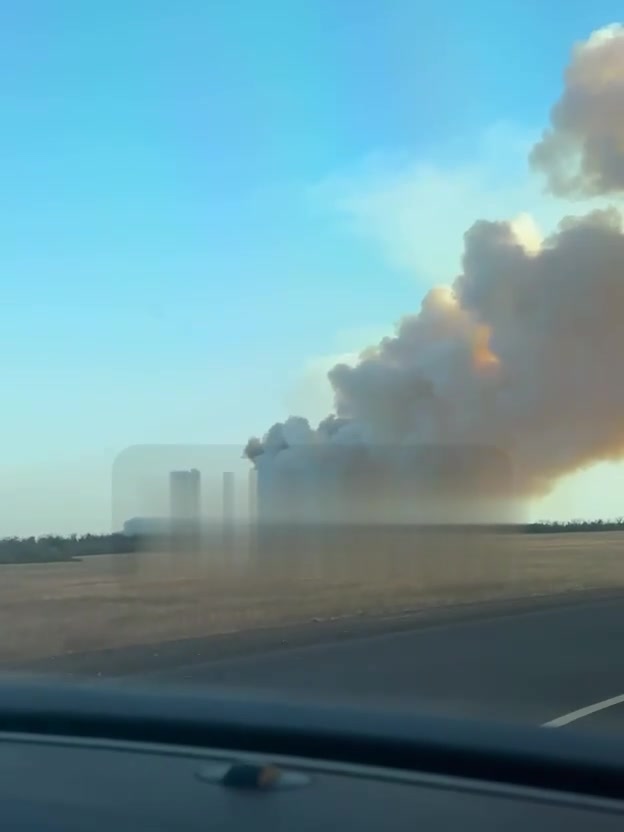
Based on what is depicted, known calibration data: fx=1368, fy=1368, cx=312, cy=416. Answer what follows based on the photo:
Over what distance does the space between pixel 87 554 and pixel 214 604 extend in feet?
81.3

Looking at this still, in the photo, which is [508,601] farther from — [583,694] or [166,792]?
[166,792]

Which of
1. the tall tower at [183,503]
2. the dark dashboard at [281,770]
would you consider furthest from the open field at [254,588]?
the dark dashboard at [281,770]

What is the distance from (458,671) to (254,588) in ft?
38.4

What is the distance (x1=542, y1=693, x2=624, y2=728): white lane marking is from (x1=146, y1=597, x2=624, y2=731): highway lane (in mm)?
65

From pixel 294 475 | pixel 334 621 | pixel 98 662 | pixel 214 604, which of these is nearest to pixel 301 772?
pixel 98 662

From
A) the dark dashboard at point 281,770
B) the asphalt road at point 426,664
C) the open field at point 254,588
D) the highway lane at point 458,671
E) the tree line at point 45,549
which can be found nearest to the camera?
the dark dashboard at point 281,770

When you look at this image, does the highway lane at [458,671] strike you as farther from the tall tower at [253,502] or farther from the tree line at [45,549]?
the tree line at [45,549]

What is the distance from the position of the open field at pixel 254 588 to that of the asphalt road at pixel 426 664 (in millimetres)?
2478

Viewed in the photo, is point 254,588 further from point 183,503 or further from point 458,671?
point 458,671

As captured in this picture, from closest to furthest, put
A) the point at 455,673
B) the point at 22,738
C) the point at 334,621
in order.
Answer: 1. the point at 22,738
2. the point at 455,673
3. the point at 334,621

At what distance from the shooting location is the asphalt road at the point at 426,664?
11.3 metres

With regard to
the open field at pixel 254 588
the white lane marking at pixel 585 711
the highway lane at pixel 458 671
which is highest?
the open field at pixel 254 588

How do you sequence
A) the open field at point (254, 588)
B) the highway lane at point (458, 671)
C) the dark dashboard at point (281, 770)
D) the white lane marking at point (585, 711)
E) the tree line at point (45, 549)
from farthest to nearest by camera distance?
the tree line at point (45, 549)
the open field at point (254, 588)
the highway lane at point (458, 671)
the white lane marking at point (585, 711)
the dark dashboard at point (281, 770)

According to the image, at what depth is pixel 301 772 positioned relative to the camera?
Result: 3.12 m
